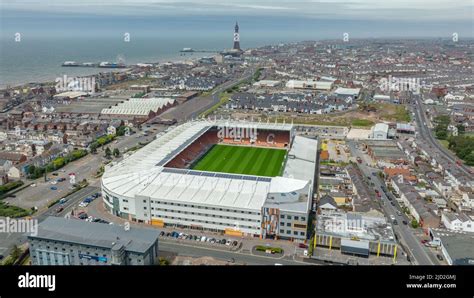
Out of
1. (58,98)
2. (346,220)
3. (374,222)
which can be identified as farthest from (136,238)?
(58,98)

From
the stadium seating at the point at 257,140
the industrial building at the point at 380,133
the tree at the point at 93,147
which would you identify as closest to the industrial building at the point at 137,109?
the tree at the point at 93,147

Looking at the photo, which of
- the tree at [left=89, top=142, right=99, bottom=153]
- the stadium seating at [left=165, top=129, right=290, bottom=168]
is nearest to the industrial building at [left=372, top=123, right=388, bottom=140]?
the stadium seating at [left=165, top=129, right=290, bottom=168]

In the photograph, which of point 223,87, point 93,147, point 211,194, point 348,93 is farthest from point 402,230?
point 223,87

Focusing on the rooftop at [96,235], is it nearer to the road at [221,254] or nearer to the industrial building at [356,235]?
the road at [221,254]

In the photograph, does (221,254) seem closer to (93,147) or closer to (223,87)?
(93,147)

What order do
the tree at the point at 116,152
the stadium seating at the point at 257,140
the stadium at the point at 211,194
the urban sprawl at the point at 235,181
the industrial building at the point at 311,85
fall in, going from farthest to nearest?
the industrial building at the point at 311,85, the stadium seating at the point at 257,140, the tree at the point at 116,152, the stadium at the point at 211,194, the urban sprawl at the point at 235,181

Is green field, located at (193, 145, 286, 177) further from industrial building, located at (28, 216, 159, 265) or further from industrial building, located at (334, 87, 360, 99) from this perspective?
industrial building, located at (334, 87, 360, 99)
